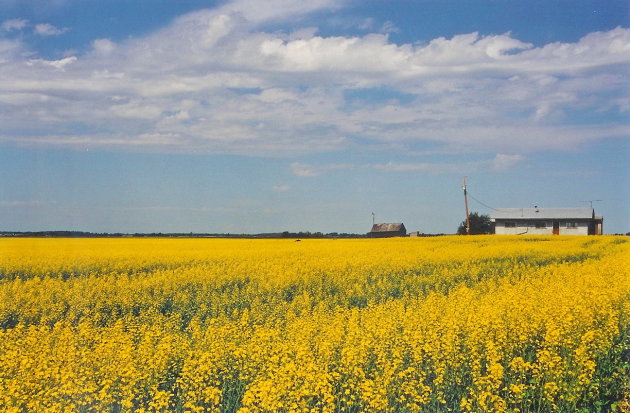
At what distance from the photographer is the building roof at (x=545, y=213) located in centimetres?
7162

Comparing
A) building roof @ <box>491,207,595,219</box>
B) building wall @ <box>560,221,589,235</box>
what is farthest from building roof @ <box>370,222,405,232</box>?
building wall @ <box>560,221,589,235</box>

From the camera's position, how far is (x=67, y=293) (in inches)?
677

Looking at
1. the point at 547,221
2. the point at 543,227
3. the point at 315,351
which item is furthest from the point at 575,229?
the point at 315,351

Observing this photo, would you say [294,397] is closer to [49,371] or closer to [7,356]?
[49,371]

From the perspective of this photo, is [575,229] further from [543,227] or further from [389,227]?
[389,227]

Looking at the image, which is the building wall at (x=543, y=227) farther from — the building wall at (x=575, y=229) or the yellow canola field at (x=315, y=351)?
the yellow canola field at (x=315, y=351)

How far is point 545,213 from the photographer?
72625mm

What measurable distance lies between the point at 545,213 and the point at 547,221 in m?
1.17

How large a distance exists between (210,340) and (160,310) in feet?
24.8

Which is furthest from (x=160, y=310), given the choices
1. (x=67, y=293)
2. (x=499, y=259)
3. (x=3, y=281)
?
(x=499, y=259)

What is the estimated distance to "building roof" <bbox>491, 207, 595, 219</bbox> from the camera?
7162 centimetres

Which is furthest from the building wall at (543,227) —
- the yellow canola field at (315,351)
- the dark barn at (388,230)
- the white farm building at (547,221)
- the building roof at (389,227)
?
the yellow canola field at (315,351)

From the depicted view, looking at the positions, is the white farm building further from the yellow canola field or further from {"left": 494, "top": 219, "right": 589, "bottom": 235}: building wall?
the yellow canola field

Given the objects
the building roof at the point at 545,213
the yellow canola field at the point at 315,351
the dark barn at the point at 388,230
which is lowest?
the yellow canola field at the point at 315,351
